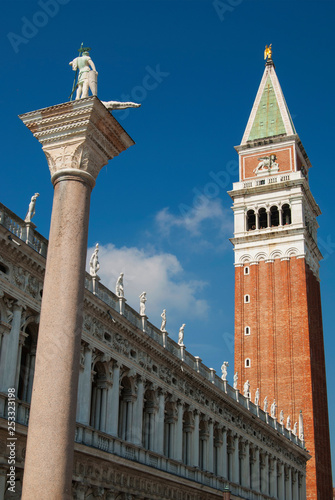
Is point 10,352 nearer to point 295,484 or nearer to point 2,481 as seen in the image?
point 2,481

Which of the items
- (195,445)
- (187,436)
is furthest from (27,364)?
(195,445)

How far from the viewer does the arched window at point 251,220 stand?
70.2 meters

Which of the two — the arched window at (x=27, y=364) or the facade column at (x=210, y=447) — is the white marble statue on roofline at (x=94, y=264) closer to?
the arched window at (x=27, y=364)

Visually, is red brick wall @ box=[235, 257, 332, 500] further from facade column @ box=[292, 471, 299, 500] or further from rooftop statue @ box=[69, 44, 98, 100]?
rooftop statue @ box=[69, 44, 98, 100]

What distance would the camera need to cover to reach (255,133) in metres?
74.5

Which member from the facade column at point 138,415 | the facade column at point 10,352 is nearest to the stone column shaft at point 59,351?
the facade column at point 10,352

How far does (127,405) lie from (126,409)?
0.19m

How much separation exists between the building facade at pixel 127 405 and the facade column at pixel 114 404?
41mm

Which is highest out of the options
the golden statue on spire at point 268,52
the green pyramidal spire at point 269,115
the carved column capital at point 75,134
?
the golden statue on spire at point 268,52

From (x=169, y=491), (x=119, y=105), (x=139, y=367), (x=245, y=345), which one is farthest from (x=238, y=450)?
(x=119, y=105)

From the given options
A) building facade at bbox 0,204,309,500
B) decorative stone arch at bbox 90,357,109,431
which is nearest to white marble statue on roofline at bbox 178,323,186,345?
building facade at bbox 0,204,309,500

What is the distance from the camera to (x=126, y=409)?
29.8m

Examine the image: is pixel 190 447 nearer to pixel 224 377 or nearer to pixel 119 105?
pixel 224 377

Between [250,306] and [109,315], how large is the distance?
4172 cm
